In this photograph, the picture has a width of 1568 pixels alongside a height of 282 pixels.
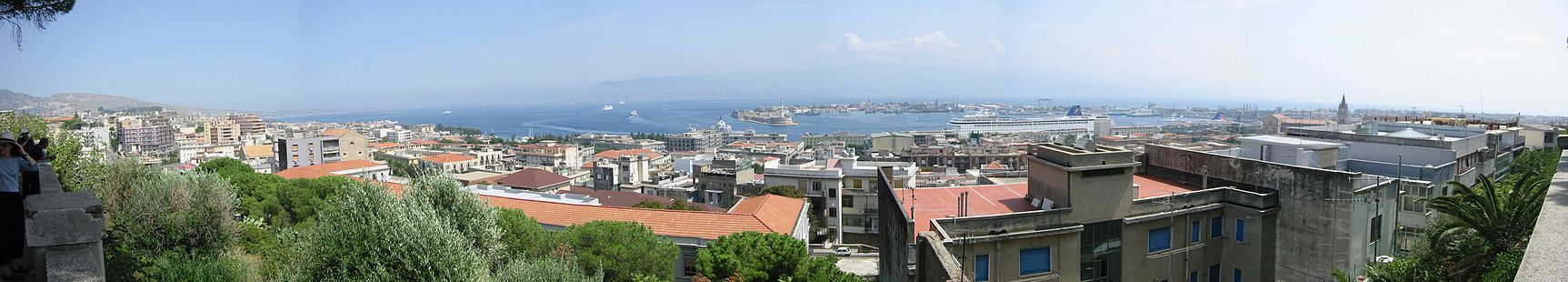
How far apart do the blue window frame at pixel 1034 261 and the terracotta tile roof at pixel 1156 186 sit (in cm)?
194

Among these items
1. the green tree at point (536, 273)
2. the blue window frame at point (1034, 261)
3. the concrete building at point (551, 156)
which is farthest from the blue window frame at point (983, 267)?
the concrete building at point (551, 156)

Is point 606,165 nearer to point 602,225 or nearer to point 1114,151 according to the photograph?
point 602,225

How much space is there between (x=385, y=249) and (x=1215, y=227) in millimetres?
9225

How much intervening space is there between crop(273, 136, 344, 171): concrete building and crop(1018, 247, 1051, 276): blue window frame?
167ft

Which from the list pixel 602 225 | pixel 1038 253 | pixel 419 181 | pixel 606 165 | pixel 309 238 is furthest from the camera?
pixel 606 165

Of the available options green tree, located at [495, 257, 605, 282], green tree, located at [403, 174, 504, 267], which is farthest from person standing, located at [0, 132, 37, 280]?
green tree, located at [403, 174, 504, 267]

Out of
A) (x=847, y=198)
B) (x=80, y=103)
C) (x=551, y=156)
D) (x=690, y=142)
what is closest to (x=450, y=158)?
(x=551, y=156)

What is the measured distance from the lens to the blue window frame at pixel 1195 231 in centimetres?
906

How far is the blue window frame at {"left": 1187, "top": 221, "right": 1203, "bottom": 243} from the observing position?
906 cm

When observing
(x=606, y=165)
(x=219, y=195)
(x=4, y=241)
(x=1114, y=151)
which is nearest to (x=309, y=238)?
(x=4, y=241)

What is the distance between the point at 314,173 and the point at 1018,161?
48.3 m

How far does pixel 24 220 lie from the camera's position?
4426 millimetres

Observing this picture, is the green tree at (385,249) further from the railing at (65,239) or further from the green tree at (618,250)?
the green tree at (618,250)

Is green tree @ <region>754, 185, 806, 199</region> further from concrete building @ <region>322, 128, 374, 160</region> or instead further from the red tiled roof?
concrete building @ <region>322, 128, 374, 160</region>
